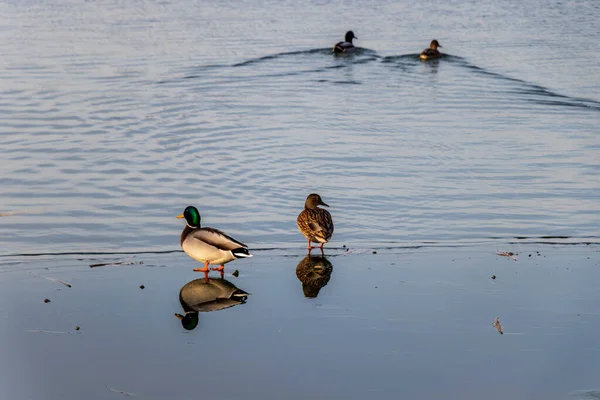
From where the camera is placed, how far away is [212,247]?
10.5 metres

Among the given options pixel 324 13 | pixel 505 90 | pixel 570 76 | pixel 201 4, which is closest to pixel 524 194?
pixel 505 90

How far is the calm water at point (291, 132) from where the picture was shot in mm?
13398

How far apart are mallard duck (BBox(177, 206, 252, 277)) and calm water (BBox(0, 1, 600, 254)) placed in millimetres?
1456

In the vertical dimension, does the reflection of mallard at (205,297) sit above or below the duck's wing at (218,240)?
below

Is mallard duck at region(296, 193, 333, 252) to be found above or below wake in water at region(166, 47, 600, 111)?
below

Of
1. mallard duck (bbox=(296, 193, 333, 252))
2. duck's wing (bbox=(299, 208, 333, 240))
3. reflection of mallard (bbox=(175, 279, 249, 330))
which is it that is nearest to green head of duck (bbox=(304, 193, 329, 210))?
mallard duck (bbox=(296, 193, 333, 252))

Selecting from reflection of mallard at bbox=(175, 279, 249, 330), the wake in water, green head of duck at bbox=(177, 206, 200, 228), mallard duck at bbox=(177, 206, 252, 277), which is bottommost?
reflection of mallard at bbox=(175, 279, 249, 330)

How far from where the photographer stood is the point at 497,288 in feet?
33.8

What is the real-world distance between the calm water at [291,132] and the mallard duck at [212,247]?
4.78ft

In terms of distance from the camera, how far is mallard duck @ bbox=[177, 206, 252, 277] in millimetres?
10477

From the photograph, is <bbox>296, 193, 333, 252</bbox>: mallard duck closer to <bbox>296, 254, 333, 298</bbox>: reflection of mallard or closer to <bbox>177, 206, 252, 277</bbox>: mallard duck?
<bbox>296, 254, 333, 298</bbox>: reflection of mallard

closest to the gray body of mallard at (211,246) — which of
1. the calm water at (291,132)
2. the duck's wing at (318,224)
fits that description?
the duck's wing at (318,224)

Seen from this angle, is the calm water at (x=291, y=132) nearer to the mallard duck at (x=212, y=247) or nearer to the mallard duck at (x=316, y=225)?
the mallard duck at (x=316, y=225)

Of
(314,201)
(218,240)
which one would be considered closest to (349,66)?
(314,201)
